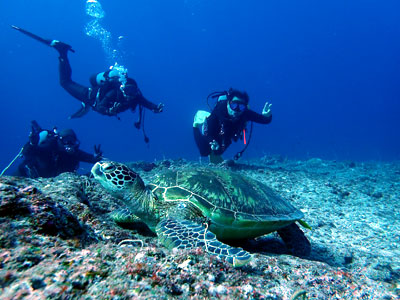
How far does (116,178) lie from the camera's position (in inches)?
94.6

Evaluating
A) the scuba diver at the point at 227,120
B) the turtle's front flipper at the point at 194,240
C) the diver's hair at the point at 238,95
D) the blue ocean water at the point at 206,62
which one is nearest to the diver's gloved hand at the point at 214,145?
the scuba diver at the point at 227,120

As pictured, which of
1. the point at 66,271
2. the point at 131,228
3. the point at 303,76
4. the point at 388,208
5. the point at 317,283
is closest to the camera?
the point at 66,271

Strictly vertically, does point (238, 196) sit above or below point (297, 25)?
below

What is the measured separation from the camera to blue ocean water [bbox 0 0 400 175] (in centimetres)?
9291

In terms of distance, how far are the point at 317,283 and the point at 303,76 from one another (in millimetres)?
136505

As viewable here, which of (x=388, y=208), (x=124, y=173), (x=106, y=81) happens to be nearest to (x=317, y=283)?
(x=124, y=173)

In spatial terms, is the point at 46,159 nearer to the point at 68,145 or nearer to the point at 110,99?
the point at 68,145

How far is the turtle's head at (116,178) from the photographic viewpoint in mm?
2371

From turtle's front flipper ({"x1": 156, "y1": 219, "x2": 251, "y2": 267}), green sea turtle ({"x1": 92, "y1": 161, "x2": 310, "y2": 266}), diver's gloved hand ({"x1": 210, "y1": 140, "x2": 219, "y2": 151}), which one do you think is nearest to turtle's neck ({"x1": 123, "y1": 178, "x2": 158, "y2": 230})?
green sea turtle ({"x1": 92, "y1": 161, "x2": 310, "y2": 266})

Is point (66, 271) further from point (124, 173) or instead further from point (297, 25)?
point (297, 25)

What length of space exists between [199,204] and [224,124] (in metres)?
5.28

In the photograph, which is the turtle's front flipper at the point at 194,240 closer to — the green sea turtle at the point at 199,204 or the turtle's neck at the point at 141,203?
the green sea turtle at the point at 199,204

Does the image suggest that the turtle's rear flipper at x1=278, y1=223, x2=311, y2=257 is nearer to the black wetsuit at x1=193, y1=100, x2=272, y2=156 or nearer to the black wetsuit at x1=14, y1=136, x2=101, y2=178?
the black wetsuit at x1=193, y1=100, x2=272, y2=156

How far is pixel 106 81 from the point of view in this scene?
8953mm
